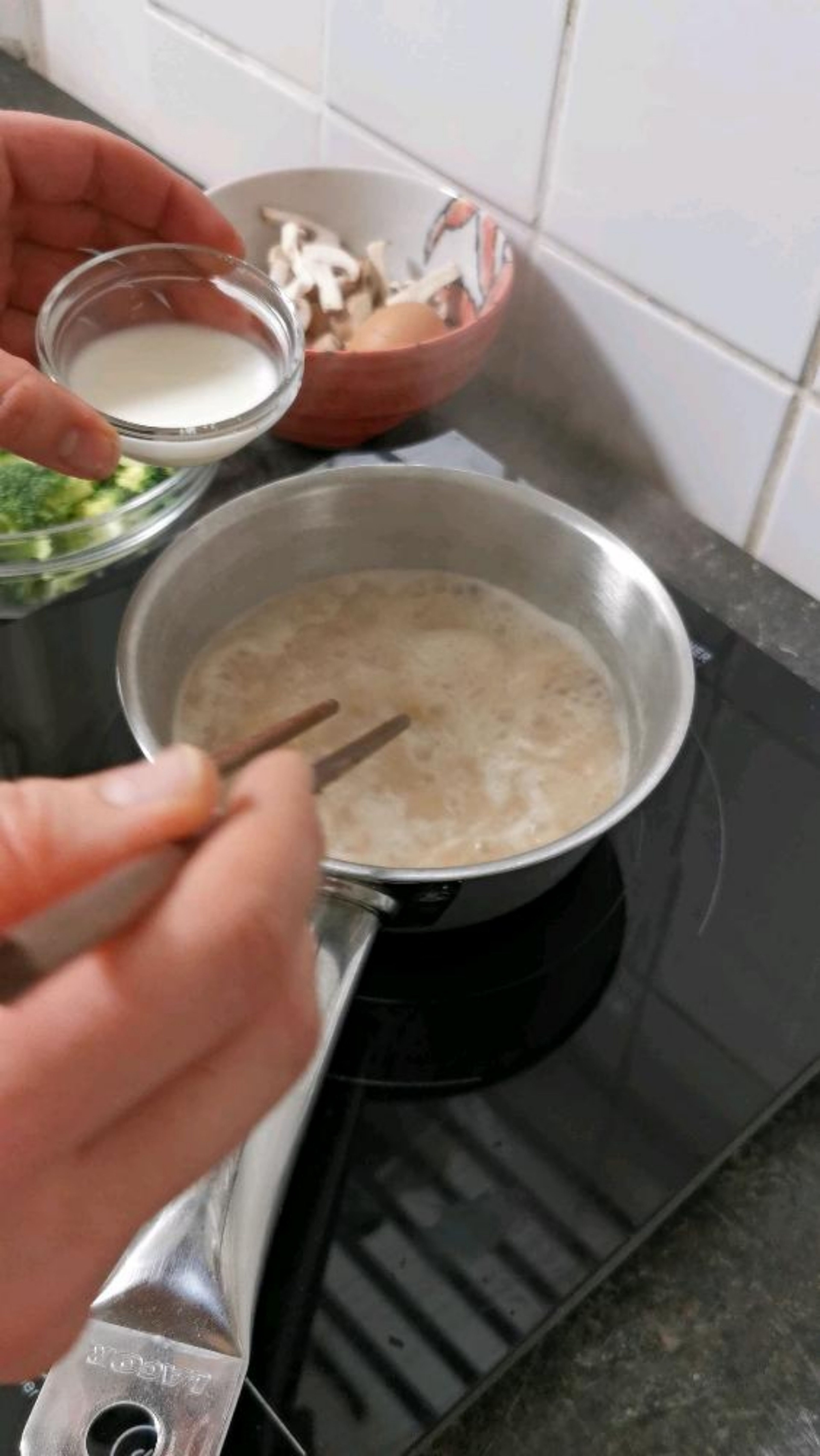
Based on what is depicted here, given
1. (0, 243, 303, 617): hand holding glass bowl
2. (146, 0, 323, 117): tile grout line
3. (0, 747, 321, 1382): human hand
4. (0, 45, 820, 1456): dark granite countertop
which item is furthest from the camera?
(146, 0, 323, 117): tile grout line

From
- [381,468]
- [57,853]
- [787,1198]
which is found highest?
[57,853]

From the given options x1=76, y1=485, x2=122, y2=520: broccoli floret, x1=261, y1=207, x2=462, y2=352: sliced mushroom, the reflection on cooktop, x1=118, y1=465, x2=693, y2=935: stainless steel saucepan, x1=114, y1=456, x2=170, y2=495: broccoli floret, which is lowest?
the reflection on cooktop

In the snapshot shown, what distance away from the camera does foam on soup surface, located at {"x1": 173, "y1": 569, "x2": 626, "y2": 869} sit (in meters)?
0.61

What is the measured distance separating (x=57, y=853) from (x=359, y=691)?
0.36 meters

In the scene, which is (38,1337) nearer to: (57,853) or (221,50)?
(57,853)

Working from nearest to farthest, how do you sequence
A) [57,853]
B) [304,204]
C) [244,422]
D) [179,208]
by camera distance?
[57,853] → [244,422] → [179,208] → [304,204]

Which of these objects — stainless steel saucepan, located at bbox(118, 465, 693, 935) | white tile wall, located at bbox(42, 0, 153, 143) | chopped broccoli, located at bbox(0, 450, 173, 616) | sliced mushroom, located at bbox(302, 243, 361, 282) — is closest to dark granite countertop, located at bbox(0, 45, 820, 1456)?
stainless steel saucepan, located at bbox(118, 465, 693, 935)

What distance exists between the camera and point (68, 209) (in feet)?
2.43

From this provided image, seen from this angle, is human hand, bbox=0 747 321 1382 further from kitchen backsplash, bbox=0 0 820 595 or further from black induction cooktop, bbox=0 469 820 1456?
kitchen backsplash, bbox=0 0 820 595

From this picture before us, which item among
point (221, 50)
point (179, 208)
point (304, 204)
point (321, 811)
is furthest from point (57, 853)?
point (221, 50)

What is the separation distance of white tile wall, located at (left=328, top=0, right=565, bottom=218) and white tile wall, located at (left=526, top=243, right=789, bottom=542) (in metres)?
0.06

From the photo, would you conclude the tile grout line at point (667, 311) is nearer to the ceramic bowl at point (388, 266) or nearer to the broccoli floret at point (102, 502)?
the ceramic bowl at point (388, 266)

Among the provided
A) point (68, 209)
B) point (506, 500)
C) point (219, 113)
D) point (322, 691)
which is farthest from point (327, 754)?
point (219, 113)

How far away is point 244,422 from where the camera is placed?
0.63m
